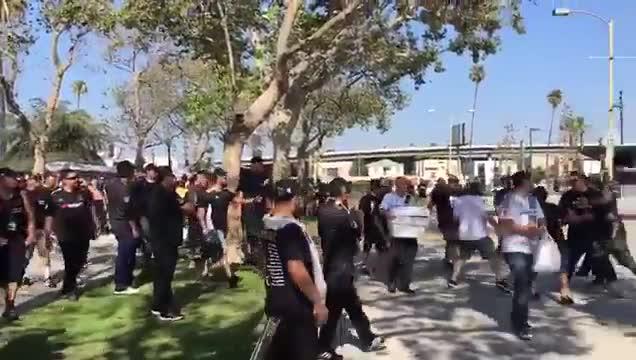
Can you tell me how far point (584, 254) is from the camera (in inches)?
506

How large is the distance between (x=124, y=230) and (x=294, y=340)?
23.2ft

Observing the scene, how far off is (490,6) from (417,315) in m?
8.40

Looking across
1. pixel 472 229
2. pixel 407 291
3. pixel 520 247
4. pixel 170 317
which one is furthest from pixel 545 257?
pixel 170 317

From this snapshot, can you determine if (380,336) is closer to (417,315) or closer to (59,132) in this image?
(417,315)

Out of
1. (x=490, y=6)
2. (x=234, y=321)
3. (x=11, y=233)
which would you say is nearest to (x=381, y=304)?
(x=234, y=321)

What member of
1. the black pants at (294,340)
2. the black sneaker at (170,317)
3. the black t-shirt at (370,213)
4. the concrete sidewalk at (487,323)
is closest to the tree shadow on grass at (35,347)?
the black sneaker at (170,317)

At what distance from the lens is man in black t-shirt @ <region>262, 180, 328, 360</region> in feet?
18.4

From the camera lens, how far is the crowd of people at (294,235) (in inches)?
226

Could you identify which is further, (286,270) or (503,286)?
(503,286)

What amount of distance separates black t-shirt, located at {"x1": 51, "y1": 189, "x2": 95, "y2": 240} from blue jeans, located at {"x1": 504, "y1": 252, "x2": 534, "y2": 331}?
5.31 m

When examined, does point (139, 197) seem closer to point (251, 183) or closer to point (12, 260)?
point (251, 183)

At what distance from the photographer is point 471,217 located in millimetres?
13109

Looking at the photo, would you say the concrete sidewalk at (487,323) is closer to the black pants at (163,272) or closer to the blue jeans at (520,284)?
the blue jeans at (520,284)

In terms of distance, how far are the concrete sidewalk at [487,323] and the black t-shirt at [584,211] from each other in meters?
0.75
